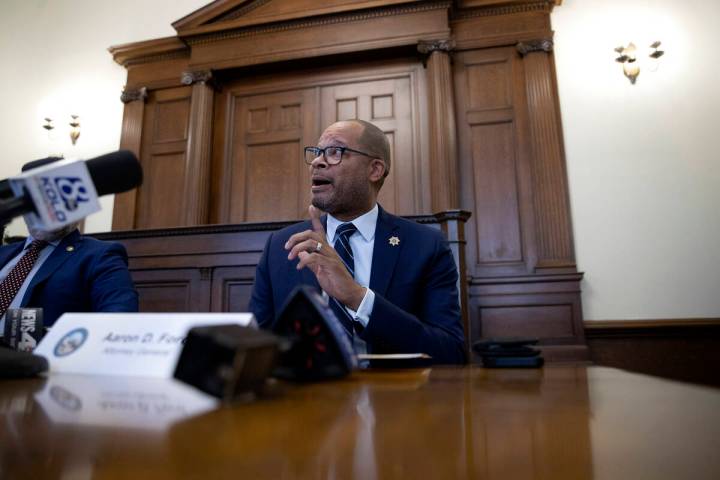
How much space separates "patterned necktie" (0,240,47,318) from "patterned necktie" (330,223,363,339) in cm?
100

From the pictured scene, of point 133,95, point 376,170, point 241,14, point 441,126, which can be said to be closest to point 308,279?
point 376,170

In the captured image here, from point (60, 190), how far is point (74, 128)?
5284 millimetres

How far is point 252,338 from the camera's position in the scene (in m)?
0.39

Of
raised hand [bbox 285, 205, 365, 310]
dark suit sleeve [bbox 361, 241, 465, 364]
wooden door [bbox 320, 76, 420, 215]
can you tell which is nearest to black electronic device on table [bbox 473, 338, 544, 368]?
dark suit sleeve [bbox 361, 241, 465, 364]

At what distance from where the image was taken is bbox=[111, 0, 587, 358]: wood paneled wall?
12.3ft

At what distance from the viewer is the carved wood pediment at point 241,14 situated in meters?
4.43

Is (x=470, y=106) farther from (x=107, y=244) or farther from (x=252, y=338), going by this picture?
(x=252, y=338)

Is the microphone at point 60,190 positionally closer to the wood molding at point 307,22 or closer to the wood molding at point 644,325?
the wood molding at point 644,325

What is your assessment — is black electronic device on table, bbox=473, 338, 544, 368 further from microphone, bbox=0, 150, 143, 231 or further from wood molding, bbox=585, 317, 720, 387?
wood molding, bbox=585, 317, 720, 387

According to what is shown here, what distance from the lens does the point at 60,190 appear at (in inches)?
19.4

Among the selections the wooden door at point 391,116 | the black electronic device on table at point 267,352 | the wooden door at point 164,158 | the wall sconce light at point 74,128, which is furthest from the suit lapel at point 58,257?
the wall sconce light at point 74,128

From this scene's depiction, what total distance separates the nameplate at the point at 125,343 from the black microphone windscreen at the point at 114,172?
0.19 meters

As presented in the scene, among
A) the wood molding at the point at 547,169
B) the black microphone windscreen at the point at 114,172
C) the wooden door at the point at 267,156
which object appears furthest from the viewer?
the wooden door at the point at 267,156

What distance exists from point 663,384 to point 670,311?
3459 millimetres
